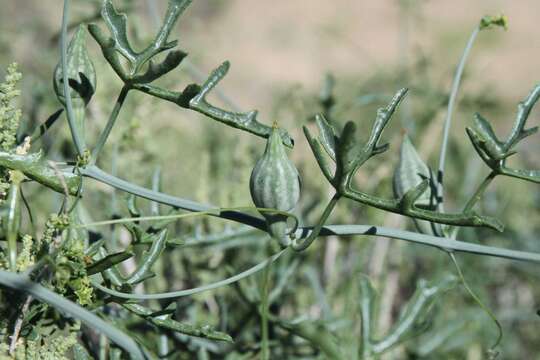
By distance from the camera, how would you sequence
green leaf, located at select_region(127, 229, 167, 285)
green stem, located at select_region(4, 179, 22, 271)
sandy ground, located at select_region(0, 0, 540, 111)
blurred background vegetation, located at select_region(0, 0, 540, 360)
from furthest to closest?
sandy ground, located at select_region(0, 0, 540, 111) < blurred background vegetation, located at select_region(0, 0, 540, 360) < green leaf, located at select_region(127, 229, 167, 285) < green stem, located at select_region(4, 179, 22, 271)

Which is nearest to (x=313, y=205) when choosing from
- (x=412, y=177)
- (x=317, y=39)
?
(x=412, y=177)

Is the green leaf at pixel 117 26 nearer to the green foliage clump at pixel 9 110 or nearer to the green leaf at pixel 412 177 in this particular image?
the green foliage clump at pixel 9 110

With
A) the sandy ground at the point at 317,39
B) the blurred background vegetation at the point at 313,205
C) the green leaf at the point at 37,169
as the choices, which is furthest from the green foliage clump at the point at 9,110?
the sandy ground at the point at 317,39

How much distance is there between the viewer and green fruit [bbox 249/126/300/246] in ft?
1.72

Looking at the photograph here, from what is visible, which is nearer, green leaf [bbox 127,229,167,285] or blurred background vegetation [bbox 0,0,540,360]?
green leaf [bbox 127,229,167,285]

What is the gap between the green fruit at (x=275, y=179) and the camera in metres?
0.52

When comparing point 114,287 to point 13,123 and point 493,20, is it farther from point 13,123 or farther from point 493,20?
point 493,20

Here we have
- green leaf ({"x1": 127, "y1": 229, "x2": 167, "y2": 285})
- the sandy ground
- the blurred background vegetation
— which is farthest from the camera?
the sandy ground

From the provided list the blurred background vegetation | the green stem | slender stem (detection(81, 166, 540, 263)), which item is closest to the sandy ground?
the blurred background vegetation

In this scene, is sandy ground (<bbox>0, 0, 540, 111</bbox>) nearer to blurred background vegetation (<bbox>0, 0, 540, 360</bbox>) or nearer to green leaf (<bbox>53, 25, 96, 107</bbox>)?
blurred background vegetation (<bbox>0, 0, 540, 360</bbox>)

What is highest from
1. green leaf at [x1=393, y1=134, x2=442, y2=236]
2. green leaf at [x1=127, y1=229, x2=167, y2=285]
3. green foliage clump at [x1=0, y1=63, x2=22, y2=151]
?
green foliage clump at [x1=0, y1=63, x2=22, y2=151]

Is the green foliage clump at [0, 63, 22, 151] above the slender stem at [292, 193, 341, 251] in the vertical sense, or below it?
above

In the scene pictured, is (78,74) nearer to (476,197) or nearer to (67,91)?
(67,91)

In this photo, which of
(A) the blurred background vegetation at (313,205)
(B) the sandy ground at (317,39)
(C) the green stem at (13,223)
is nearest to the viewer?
(C) the green stem at (13,223)
